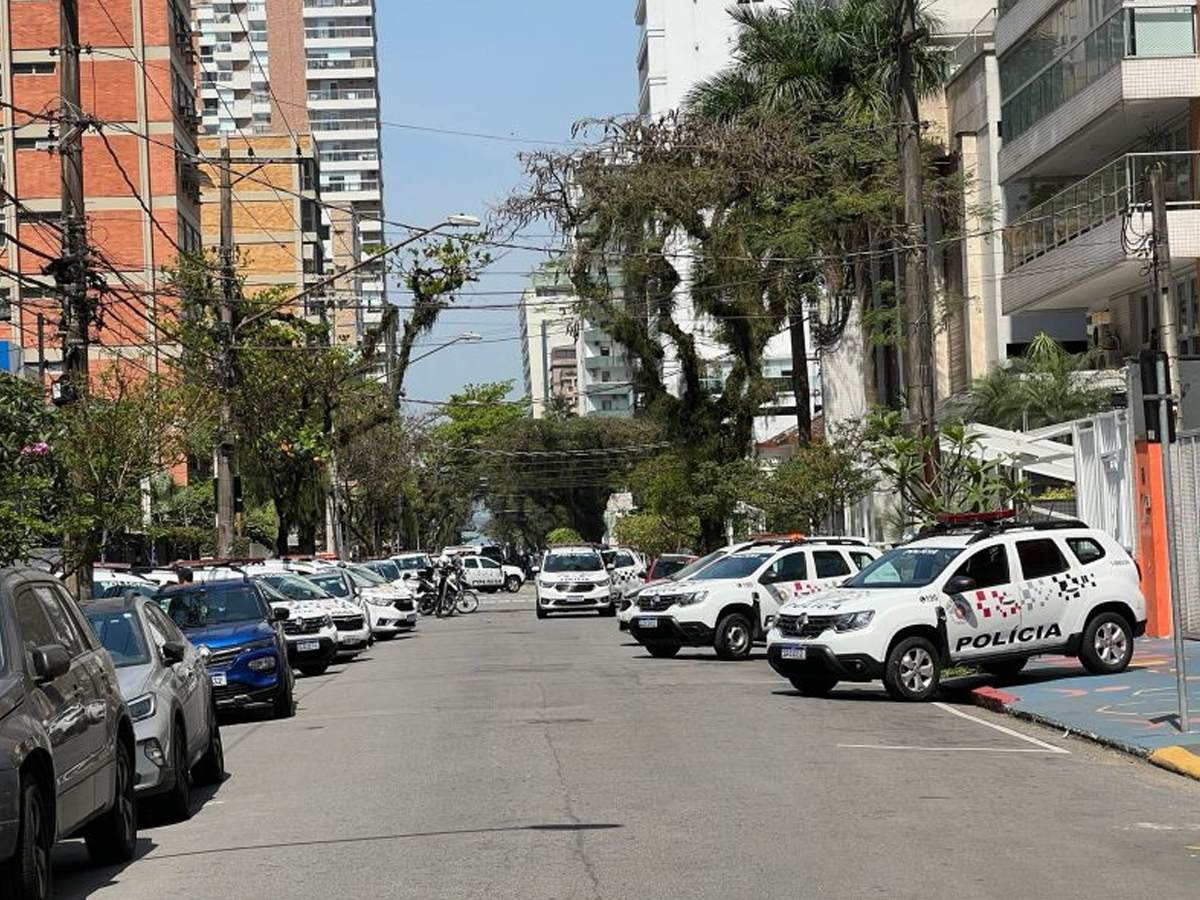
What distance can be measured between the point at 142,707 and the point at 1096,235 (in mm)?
26517

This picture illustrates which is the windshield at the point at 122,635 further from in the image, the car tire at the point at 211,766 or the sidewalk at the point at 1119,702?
the sidewalk at the point at 1119,702

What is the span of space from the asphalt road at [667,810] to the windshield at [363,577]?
22.4m

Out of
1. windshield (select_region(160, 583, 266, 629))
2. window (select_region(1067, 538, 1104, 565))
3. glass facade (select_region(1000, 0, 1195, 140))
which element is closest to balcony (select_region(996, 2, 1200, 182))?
glass facade (select_region(1000, 0, 1195, 140))

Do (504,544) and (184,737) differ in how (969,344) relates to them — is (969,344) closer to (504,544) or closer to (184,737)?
(184,737)

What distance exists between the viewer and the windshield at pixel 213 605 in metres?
22.3

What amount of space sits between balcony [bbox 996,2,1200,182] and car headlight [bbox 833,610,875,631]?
1730 cm

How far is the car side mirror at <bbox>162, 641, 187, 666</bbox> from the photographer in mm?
14732

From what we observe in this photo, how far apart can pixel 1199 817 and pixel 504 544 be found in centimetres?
13497

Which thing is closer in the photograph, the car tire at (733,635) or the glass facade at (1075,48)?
Answer: the car tire at (733,635)

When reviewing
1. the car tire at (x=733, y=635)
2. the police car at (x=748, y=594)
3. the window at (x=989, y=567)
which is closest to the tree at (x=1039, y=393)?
the police car at (x=748, y=594)

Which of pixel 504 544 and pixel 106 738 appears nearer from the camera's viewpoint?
pixel 106 738

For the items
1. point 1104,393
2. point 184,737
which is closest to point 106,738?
point 184,737

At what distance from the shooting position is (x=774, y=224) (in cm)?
4466

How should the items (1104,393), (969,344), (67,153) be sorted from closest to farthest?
(67,153) < (1104,393) < (969,344)
